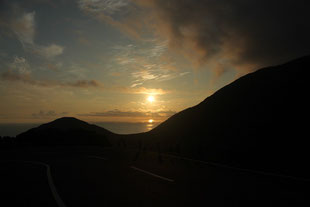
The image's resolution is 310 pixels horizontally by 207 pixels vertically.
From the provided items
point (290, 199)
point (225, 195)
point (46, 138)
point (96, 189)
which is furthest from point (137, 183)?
point (46, 138)

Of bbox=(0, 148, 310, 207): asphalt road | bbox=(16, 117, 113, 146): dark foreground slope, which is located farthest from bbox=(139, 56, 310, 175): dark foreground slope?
bbox=(0, 148, 310, 207): asphalt road

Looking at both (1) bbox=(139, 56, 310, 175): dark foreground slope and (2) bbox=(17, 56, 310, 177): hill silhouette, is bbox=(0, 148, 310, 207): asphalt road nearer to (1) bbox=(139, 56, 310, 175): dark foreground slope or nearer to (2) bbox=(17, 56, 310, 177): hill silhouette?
(2) bbox=(17, 56, 310, 177): hill silhouette

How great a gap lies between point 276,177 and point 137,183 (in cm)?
544

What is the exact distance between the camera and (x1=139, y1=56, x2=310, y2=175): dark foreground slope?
5612 cm

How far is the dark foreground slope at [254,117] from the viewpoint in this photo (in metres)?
56.1

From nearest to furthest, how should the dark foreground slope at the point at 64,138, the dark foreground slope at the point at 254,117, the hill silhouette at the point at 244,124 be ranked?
the dark foreground slope at the point at 64,138 < the hill silhouette at the point at 244,124 < the dark foreground slope at the point at 254,117

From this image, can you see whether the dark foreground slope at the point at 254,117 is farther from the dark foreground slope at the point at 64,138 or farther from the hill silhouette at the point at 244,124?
the dark foreground slope at the point at 64,138

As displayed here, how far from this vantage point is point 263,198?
6.89 m

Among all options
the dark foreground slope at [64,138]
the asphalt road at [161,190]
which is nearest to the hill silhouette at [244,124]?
the dark foreground slope at [64,138]

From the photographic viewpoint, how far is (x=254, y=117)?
75250mm

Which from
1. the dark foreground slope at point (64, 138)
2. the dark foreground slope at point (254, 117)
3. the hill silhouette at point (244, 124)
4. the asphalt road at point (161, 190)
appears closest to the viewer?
the asphalt road at point (161, 190)

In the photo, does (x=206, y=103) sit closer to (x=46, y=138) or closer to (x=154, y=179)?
(x=46, y=138)

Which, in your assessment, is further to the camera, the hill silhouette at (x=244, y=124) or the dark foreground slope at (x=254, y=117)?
the dark foreground slope at (x=254, y=117)

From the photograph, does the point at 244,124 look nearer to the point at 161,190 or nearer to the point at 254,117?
the point at 254,117
